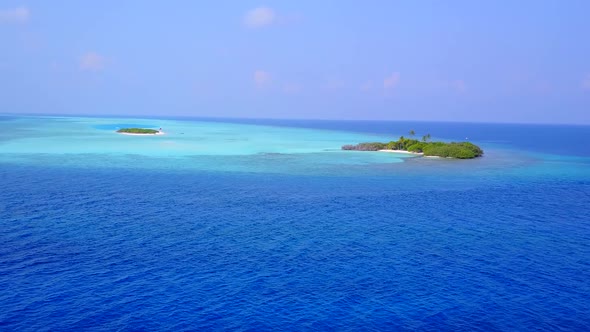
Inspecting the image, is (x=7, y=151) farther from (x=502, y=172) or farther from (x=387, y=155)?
(x=502, y=172)

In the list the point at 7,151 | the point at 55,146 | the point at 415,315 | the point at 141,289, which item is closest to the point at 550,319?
the point at 415,315

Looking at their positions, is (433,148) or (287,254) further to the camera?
(433,148)

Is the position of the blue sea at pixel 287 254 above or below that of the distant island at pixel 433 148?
below

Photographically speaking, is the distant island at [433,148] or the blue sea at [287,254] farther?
the distant island at [433,148]

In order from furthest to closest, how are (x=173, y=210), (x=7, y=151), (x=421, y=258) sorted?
1. (x=7, y=151)
2. (x=173, y=210)
3. (x=421, y=258)
